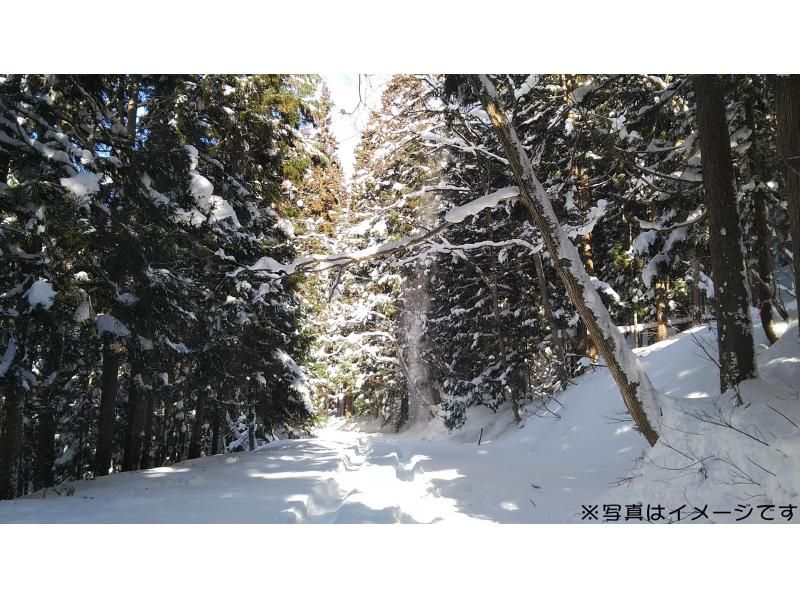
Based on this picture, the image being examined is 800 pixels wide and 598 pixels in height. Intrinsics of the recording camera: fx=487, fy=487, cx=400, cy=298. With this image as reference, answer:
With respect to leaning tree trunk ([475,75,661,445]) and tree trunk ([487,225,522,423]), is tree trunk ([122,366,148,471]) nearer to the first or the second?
leaning tree trunk ([475,75,661,445])

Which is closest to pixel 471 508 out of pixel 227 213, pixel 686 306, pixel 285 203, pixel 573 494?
pixel 573 494

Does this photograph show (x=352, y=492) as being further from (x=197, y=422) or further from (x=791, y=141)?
(x=197, y=422)

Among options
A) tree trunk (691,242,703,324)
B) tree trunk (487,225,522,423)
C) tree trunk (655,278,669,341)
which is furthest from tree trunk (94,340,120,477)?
tree trunk (655,278,669,341)

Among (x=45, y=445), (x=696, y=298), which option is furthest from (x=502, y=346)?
(x=45, y=445)

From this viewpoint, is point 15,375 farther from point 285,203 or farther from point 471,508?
point 285,203

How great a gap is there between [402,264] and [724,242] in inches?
177

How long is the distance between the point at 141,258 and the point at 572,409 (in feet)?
24.6

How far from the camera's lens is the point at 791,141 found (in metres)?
4.05

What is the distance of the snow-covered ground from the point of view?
4.23 meters

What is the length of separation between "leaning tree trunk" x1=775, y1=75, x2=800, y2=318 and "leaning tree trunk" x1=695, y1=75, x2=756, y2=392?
614 millimetres

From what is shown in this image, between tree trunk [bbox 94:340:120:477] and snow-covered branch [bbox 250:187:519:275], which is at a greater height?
snow-covered branch [bbox 250:187:519:275]

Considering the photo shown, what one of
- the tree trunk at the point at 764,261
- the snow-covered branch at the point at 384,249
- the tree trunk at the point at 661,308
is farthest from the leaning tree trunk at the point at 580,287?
the tree trunk at the point at 661,308

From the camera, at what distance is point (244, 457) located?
10031 mm

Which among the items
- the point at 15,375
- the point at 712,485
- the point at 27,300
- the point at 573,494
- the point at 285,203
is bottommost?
the point at 573,494
